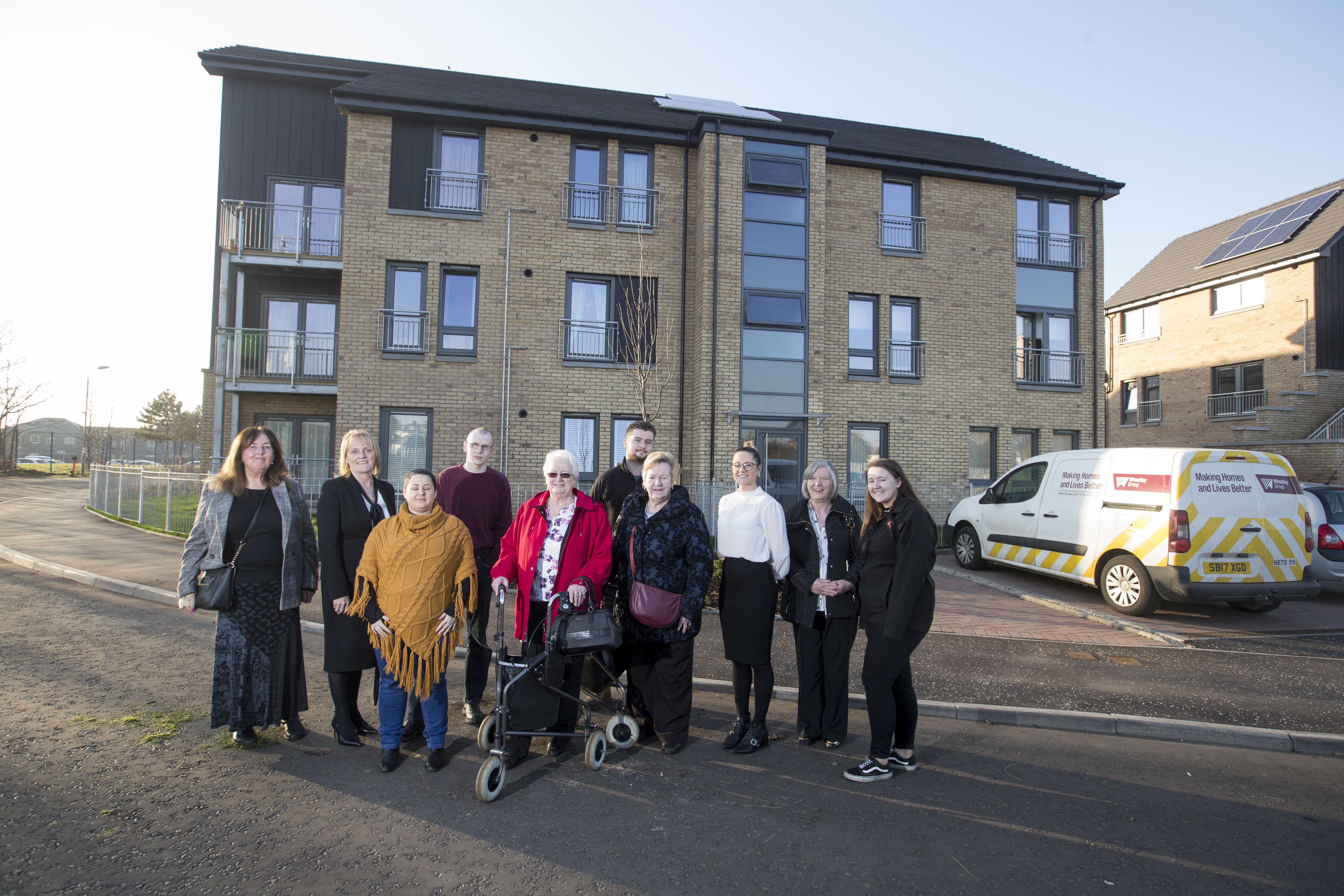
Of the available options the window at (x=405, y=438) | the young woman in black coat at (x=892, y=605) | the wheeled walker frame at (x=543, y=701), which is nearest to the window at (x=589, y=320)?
the window at (x=405, y=438)

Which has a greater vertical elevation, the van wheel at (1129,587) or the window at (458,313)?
the window at (458,313)

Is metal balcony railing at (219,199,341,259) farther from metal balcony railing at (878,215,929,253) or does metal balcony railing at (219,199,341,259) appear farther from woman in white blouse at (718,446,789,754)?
woman in white blouse at (718,446,789,754)

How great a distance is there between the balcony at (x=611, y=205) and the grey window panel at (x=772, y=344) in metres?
3.12

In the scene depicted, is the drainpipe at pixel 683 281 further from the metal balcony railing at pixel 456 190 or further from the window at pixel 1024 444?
the window at pixel 1024 444

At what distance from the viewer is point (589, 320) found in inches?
596

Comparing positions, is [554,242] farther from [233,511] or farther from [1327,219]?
[1327,219]

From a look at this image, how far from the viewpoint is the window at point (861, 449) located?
51.8 feet

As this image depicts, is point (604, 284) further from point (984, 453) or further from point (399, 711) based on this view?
point (399, 711)

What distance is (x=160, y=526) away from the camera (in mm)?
14445

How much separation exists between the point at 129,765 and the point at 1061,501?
9.90 m

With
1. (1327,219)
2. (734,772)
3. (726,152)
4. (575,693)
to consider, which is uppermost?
(1327,219)

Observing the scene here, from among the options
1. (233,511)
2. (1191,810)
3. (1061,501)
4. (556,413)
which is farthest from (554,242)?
(1191,810)

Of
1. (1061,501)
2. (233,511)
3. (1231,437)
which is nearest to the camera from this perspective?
(233,511)

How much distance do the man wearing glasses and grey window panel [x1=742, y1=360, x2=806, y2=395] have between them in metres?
10.2
